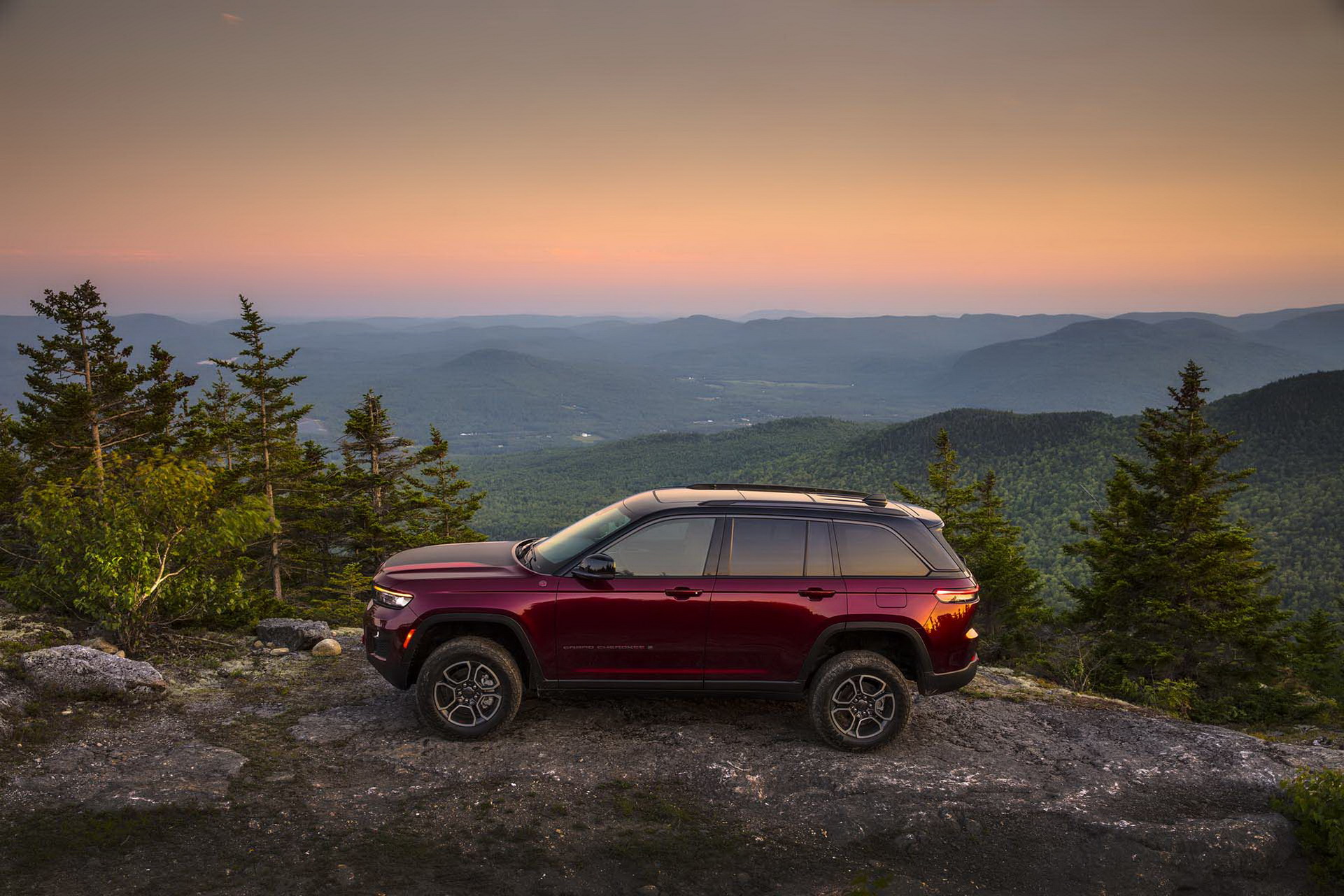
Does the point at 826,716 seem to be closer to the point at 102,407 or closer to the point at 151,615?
the point at 151,615

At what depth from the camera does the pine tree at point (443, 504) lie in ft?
97.3

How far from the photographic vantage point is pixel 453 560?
690 centimetres

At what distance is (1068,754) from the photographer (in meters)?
6.62

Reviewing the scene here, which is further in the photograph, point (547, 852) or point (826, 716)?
point (826, 716)

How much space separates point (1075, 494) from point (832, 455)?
51564mm

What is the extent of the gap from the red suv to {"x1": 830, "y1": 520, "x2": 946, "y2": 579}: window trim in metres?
0.01

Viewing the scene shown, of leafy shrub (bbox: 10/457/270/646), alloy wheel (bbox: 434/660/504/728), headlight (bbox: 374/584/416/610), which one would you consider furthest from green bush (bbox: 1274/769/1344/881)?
leafy shrub (bbox: 10/457/270/646)

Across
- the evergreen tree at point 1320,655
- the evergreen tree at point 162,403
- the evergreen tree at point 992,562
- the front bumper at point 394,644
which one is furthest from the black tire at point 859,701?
the evergreen tree at point 1320,655

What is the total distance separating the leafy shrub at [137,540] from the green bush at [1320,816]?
10.5 m

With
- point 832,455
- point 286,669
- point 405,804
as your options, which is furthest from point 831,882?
point 832,455

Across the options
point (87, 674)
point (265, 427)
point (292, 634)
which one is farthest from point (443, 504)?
point (87, 674)

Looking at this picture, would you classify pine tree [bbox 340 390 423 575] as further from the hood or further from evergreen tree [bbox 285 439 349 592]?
the hood

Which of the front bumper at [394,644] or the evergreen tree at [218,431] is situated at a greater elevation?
the evergreen tree at [218,431]

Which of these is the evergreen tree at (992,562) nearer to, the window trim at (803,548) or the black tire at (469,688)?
the window trim at (803,548)
